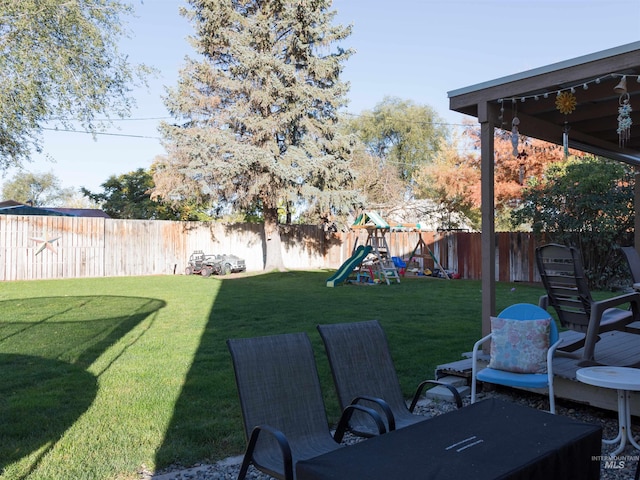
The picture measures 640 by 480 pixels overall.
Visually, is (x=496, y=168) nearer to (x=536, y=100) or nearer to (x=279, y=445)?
(x=536, y=100)

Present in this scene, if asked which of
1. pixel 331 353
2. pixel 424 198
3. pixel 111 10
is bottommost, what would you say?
pixel 331 353

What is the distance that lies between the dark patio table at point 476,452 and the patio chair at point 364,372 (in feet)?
2.91

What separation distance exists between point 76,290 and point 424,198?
2015 cm

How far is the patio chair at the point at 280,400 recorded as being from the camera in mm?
2564

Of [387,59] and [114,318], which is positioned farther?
[387,59]

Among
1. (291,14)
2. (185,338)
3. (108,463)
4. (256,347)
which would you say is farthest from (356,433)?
(291,14)

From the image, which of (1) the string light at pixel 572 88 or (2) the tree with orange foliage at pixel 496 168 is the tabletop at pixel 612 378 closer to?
(1) the string light at pixel 572 88

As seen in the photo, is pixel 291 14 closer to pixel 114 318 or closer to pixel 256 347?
pixel 114 318

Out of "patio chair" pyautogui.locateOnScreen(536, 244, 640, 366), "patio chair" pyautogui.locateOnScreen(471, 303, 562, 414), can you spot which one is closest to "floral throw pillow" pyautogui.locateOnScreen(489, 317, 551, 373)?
"patio chair" pyautogui.locateOnScreen(471, 303, 562, 414)

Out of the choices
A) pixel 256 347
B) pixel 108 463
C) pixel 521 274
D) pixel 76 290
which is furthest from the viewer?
pixel 521 274

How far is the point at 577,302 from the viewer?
13.8 ft

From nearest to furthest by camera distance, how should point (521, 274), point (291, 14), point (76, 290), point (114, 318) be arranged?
point (114, 318) < point (76, 290) < point (521, 274) < point (291, 14)

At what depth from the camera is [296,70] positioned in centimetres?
1942

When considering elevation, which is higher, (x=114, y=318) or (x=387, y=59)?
(x=387, y=59)
